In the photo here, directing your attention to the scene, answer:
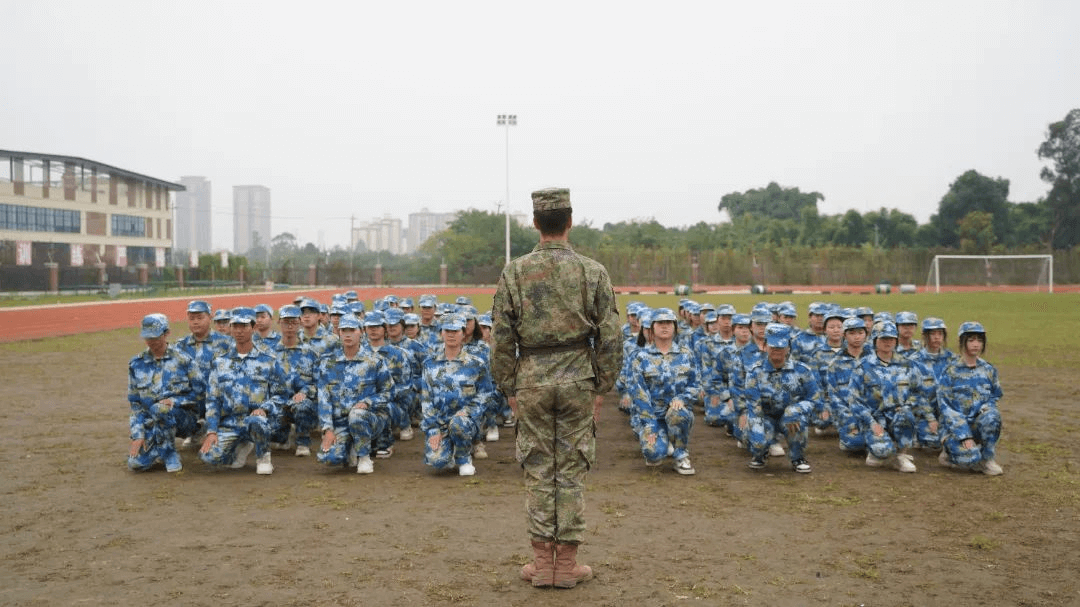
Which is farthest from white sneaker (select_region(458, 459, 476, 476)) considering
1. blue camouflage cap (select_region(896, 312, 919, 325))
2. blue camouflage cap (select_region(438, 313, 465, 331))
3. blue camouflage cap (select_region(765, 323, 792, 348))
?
blue camouflage cap (select_region(896, 312, 919, 325))

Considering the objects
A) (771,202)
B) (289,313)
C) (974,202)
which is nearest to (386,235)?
(771,202)

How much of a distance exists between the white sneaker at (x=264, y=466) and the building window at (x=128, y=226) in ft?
211

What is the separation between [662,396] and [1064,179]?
7415 cm

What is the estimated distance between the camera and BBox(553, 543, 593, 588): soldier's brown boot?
17.0ft

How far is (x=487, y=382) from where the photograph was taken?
879 cm

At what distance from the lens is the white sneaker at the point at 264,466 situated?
8.34m

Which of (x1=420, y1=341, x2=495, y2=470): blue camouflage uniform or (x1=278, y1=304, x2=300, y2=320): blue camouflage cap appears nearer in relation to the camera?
(x1=420, y1=341, x2=495, y2=470): blue camouflage uniform

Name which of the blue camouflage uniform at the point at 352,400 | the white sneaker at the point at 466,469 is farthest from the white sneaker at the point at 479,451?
the blue camouflage uniform at the point at 352,400

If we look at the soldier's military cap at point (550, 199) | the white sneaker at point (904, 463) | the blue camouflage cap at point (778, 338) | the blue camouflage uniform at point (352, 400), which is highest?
the soldier's military cap at point (550, 199)

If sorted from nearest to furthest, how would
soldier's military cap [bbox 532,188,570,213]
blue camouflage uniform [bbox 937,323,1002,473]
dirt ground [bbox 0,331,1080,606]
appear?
dirt ground [bbox 0,331,1080,606] < soldier's military cap [bbox 532,188,570,213] < blue camouflage uniform [bbox 937,323,1002,473]

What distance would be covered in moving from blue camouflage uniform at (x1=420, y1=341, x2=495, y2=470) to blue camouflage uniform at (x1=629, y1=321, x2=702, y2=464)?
162 centimetres

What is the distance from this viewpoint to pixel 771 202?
91.8m

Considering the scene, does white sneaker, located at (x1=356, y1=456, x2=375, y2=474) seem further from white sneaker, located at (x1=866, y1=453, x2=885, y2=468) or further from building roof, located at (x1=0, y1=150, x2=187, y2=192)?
building roof, located at (x1=0, y1=150, x2=187, y2=192)

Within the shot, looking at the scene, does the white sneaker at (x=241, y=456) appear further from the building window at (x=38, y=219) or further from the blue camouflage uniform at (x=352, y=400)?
the building window at (x=38, y=219)
